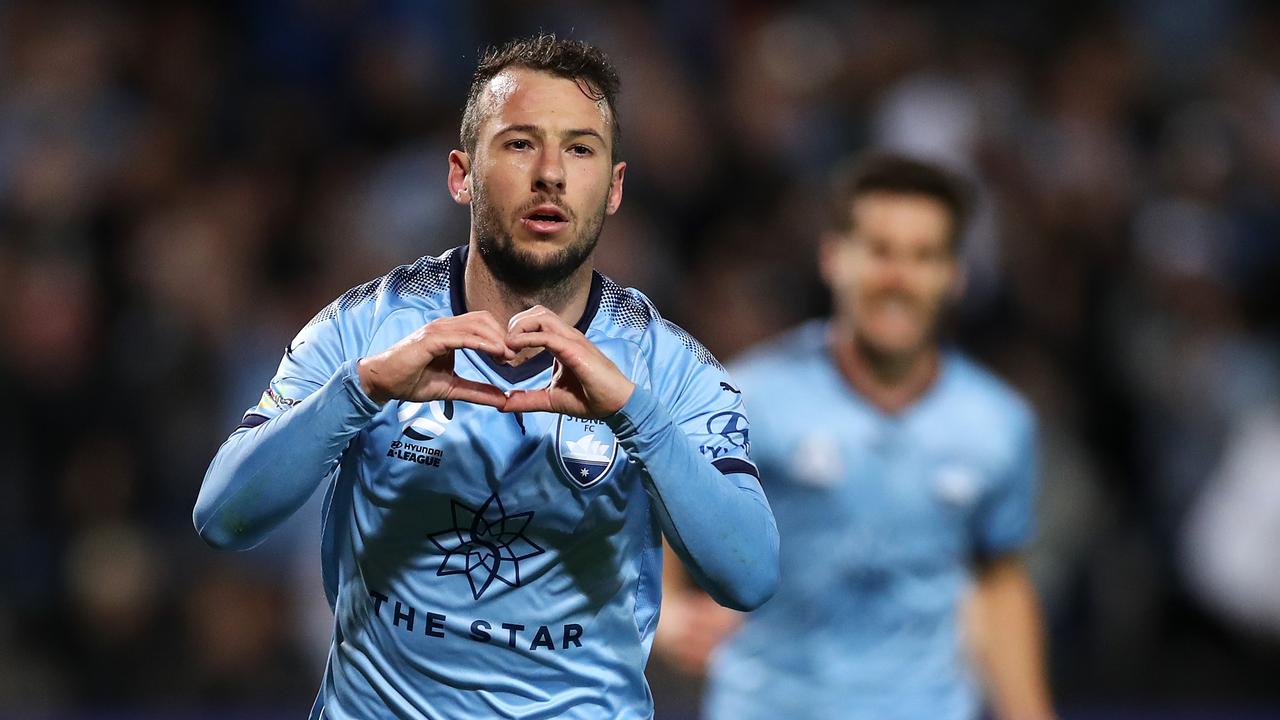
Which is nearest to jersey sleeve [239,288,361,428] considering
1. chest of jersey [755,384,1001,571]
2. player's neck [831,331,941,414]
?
chest of jersey [755,384,1001,571]

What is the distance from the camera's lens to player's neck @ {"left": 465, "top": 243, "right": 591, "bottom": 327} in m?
3.17

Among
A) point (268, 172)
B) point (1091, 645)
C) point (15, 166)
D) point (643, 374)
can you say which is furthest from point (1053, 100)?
point (643, 374)

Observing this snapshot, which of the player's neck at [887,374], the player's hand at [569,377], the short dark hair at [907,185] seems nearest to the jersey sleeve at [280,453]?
the player's hand at [569,377]

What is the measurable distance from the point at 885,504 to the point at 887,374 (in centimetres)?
42

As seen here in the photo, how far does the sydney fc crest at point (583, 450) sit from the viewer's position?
3.10 meters

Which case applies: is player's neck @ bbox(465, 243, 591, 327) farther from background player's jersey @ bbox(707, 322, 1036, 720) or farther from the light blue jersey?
background player's jersey @ bbox(707, 322, 1036, 720)

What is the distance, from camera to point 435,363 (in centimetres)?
280

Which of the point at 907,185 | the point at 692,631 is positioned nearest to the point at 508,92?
the point at 692,631

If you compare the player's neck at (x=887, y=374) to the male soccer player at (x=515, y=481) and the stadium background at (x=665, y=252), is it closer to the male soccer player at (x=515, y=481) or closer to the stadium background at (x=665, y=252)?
the male soccer player at (x=515, y=481)

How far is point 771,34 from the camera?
955 cm

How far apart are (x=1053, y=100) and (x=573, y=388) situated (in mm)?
6872

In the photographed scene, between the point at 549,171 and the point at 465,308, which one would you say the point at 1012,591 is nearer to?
the point at 465,308

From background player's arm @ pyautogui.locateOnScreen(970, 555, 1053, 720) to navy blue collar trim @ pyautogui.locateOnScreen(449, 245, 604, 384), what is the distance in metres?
2.22

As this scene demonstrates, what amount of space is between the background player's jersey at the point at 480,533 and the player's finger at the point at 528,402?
29cm
